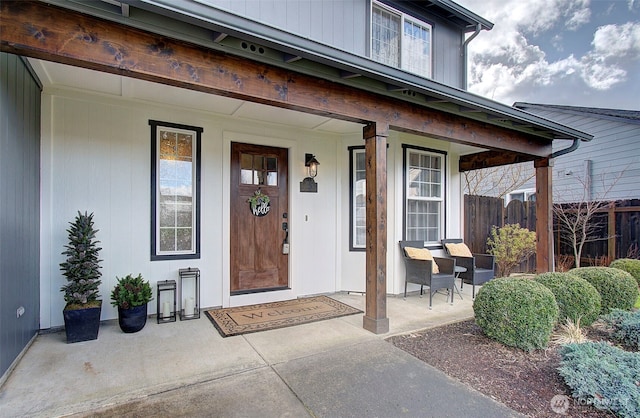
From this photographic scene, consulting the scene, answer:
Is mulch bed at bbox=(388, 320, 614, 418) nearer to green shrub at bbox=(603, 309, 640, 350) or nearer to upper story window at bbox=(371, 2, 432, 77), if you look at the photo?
green shrub at bbox=(603, 309, 640, 350)

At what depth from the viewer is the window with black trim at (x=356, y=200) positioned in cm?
538

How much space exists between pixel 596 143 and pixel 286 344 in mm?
10119

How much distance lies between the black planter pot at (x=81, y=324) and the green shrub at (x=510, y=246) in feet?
23.0

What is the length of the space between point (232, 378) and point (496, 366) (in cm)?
232

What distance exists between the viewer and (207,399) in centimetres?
226

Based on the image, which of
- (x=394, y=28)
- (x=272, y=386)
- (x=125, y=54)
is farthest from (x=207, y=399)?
(x=394, y=28)

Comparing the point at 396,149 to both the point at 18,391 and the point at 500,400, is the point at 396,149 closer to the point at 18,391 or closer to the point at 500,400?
the point at 500,400

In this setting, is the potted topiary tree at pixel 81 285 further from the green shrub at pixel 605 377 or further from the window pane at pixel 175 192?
the green shrub at pixel 605 377

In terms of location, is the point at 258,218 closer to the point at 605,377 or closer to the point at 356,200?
the point at 356,200

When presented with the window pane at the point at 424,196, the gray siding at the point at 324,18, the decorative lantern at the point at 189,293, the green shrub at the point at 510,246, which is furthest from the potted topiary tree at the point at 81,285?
the green shrub at the point at 510,246

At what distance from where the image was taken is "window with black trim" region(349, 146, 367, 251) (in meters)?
5.38

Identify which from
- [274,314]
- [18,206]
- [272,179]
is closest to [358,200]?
[272,179]

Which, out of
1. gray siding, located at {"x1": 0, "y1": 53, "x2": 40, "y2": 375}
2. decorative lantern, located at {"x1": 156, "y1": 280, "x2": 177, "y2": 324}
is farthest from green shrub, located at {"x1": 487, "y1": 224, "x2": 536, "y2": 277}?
gray siding, located at {"x1": 0, "y1": 53, "x2": 40, "y2": 375}

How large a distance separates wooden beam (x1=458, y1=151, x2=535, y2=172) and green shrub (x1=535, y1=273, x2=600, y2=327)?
2575mm
